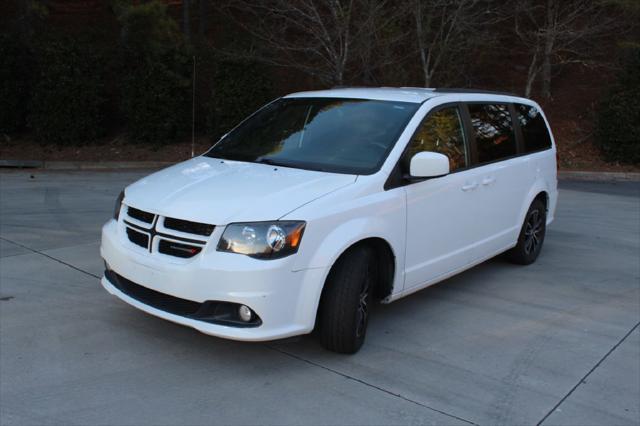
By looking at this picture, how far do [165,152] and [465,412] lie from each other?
1238cm

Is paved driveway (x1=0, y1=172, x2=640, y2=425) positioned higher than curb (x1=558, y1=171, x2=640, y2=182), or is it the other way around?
curb (x1=558, y1=171, x2=640, y2=182)

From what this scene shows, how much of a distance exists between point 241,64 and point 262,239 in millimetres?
11820

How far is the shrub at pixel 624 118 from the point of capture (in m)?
14.6

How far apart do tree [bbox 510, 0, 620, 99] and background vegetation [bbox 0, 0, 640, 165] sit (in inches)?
3.0

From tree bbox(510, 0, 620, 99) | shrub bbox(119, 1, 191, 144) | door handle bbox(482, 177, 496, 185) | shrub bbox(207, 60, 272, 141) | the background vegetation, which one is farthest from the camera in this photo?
tree bbox(510, 0, 620, 99)

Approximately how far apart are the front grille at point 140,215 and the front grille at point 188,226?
0.16 m

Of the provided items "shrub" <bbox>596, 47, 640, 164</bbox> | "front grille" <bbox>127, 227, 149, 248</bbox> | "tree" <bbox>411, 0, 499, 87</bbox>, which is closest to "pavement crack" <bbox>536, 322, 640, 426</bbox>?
"front grille" <bbox>127, 227, 149, 248</bbox>

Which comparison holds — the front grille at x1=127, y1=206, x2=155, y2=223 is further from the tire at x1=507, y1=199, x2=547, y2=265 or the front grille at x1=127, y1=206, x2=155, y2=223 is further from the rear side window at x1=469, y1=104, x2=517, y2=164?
the tire at x1=507, y1=199, x2=547, y2=265

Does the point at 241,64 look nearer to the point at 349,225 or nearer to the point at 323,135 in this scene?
the point at 323,135

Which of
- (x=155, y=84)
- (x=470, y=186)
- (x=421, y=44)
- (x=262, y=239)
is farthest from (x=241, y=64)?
(x=262, y=239)

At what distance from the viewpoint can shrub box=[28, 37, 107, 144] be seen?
576 inches

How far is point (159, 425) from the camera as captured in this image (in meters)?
3.42

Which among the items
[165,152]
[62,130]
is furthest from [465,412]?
[62,130]

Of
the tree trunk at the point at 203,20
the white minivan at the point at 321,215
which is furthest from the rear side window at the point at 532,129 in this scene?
the tree trunk at the point at 203,20
